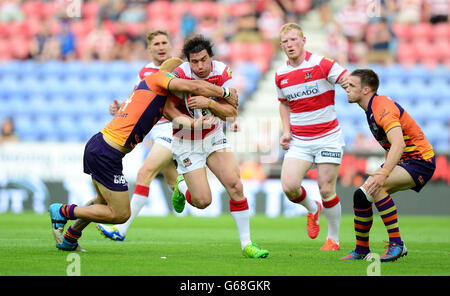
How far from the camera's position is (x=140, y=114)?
753cm

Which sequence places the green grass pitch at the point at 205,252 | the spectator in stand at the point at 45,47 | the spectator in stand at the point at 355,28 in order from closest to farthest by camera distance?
the green grass pitch at the point at 205,252
the spectator in stand at the point at 355,28
the spectator in stand at the point at 45,47

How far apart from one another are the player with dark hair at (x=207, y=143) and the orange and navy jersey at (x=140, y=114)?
26 cm

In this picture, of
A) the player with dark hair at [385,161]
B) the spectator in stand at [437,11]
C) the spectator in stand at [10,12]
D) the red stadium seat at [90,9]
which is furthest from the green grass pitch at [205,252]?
the spectator in stand at [10,12]

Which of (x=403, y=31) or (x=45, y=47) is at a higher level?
(x=403, y=31)

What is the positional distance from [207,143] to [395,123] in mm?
→ 2044

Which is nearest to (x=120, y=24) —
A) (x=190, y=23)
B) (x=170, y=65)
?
(x=190, y=23)

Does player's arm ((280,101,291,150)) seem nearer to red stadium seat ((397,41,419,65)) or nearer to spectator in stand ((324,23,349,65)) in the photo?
spectator in stand ((324,23,349,65))

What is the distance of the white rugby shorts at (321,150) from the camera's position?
29.4 ft

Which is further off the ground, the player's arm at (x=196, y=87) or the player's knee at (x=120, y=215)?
the player's arm at (x=196, y=87)

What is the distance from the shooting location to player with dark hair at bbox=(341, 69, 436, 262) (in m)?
7.38

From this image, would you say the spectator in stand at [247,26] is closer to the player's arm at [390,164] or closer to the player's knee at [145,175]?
the player's knee at [145,175]

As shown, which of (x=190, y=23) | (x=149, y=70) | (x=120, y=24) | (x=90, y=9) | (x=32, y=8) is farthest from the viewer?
(x=32, y=8)

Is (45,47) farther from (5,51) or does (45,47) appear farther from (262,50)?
(262,50)

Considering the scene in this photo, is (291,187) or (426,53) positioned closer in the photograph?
(291,187)
